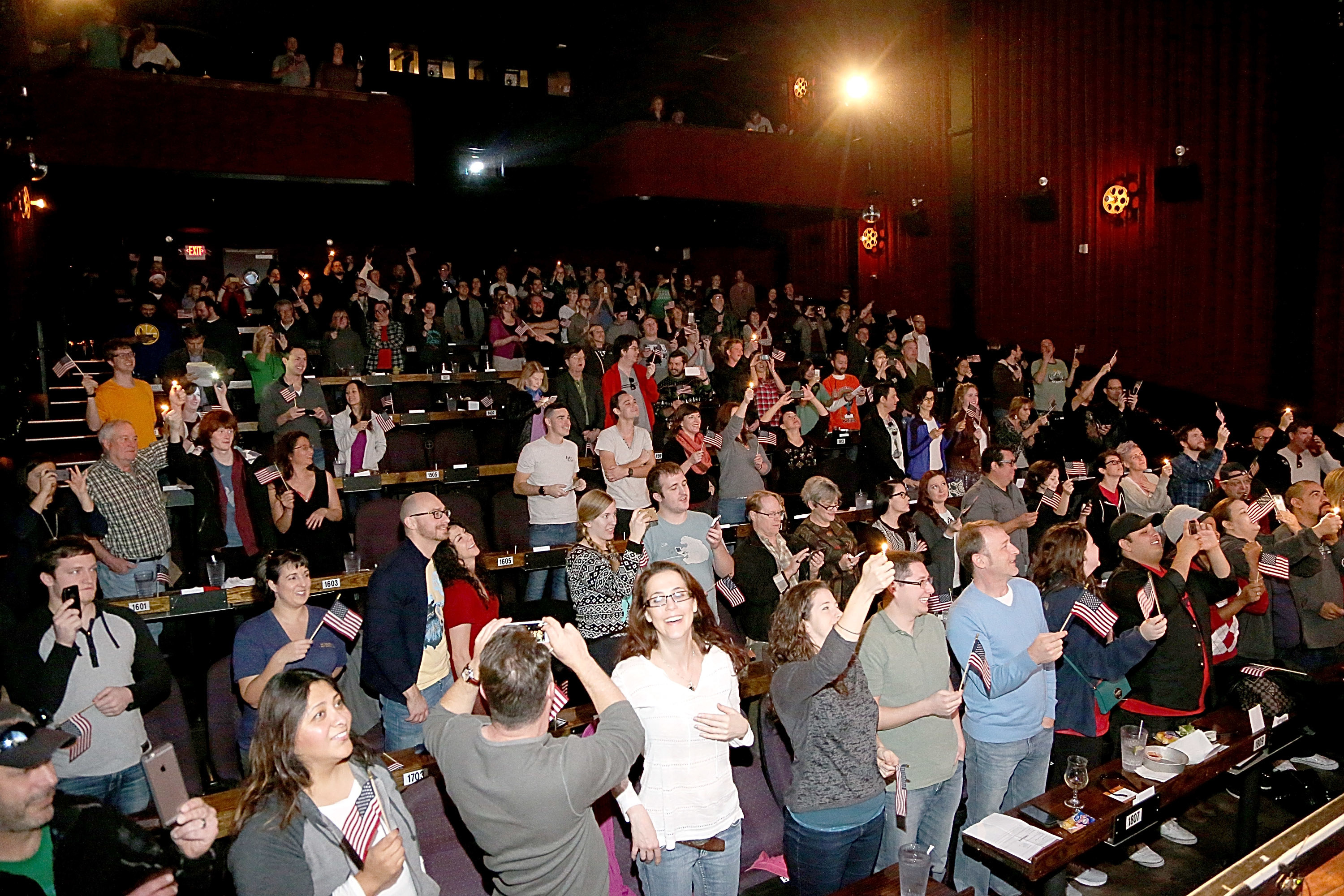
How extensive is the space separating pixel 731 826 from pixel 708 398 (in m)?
6.38

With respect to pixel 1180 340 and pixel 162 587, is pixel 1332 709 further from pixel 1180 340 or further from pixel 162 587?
pixel 1180 340

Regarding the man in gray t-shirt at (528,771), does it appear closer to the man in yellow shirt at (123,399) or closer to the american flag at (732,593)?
the american flag at (732,593)

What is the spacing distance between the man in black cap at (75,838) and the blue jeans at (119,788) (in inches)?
44.1

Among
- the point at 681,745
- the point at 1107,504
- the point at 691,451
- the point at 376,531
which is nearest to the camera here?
the point at 681,745

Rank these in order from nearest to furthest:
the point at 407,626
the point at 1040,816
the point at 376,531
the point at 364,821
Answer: the point at 364,821, the point at 1040,816, the point at 407,626, the point at 376,531

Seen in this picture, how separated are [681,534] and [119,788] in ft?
7.67

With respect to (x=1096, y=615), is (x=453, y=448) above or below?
above

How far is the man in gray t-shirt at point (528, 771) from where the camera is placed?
2.04 meters

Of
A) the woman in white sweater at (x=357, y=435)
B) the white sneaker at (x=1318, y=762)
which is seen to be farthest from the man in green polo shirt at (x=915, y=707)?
the woman in white sweater at (x=357, y=435)

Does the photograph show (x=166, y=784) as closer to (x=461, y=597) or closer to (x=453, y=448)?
(x=461, y=597)

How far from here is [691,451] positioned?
227 inches

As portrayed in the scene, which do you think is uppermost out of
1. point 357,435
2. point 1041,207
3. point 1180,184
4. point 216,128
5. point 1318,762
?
point 216,128

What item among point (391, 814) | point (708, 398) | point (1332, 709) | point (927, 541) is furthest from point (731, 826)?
point (708, 398)

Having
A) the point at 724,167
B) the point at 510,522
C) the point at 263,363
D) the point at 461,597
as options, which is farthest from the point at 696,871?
the point at 724,167
